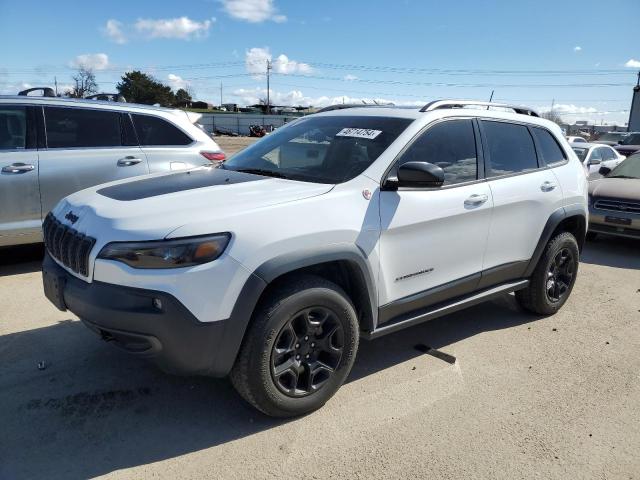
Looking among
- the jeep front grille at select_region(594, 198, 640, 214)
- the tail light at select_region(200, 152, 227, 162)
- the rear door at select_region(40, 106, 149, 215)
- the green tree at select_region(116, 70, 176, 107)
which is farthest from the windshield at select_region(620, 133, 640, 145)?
the green tree at select_region(116, 70, 176, 107)

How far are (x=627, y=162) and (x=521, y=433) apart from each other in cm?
800

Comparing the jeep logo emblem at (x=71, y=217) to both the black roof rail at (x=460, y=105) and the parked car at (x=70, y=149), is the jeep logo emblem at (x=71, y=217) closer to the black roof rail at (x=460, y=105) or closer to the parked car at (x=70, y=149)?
the black roof rail at (x=460, y=105)

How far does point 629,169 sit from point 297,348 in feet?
27.4

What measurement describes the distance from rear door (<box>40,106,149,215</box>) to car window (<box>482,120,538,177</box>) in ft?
12.7

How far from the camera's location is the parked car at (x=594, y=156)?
1245cm

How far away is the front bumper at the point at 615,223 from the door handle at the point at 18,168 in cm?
770

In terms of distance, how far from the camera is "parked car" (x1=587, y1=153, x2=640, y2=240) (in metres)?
7.72

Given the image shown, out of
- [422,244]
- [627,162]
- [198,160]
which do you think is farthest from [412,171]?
[627,162]

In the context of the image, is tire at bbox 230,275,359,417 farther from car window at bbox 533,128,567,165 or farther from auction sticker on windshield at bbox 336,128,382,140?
car window at bbox 533,128,567,165

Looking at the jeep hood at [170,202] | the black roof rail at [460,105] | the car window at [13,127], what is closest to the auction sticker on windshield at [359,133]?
the black roof rail at [460,105]

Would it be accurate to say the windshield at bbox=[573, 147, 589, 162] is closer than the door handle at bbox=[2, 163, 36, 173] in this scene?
No

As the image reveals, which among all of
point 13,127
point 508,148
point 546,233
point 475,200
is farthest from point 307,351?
point 13,127

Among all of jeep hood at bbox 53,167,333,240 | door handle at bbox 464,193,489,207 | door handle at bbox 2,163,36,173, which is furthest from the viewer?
door handle at bbox 2,163,36,173

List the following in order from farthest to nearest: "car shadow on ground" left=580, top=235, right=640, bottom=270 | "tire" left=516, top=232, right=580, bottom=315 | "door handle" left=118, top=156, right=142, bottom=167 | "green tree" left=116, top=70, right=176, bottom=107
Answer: "green tree" left=116, top=70, right=176, bottom=107 < "car shadow on ground" left=580, top=235, right=640, bottom=270 < "door handle" left=118, top=156, right=142, bottom=167 < "tire" left=516, top=232, right=580, bottom=315
